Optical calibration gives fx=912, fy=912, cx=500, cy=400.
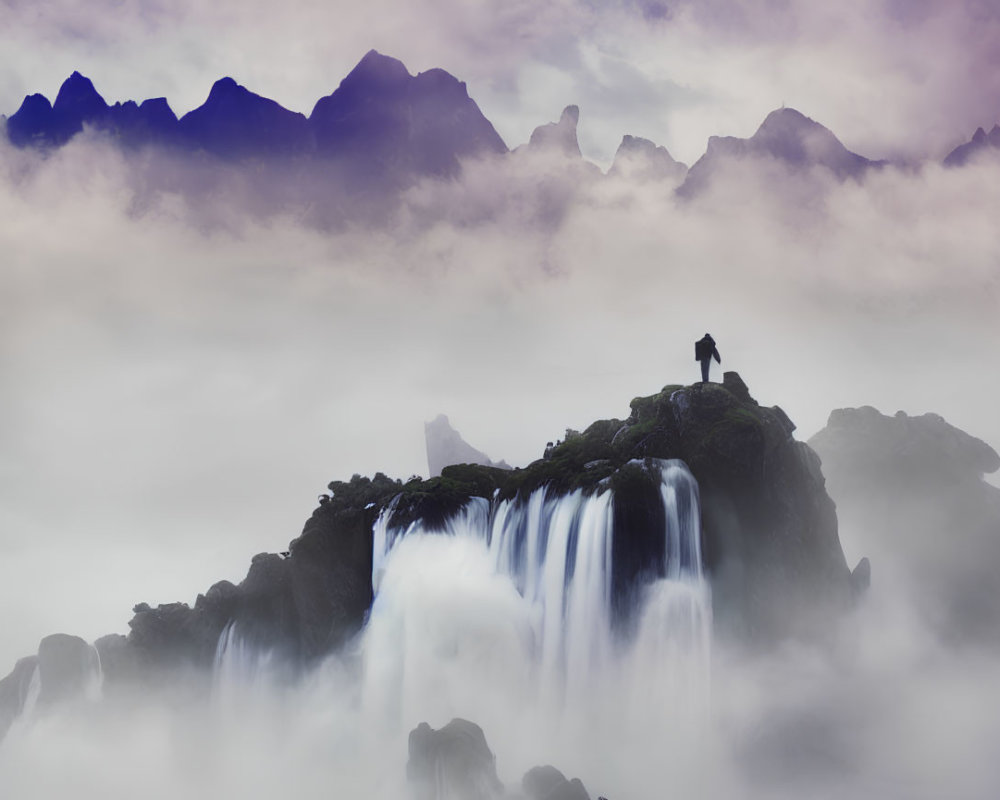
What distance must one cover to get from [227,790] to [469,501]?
77.5 feet

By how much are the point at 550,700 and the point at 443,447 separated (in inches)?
4540

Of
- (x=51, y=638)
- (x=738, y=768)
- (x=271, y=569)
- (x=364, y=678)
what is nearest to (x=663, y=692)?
(x=738, y=768)

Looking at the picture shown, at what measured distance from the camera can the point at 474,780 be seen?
41.2 meters

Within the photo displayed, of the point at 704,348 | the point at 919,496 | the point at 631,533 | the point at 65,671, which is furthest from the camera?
the point at 919,496

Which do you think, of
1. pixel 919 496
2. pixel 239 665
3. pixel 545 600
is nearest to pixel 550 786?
pixel 545 600

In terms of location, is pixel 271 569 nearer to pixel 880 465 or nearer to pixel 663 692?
pixel 663 692

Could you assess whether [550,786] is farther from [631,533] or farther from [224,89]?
[224,89]

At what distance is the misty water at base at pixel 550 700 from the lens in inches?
1855

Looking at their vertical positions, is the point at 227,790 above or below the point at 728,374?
below

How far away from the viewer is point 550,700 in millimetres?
48906

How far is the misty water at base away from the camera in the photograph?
47125 millimetres

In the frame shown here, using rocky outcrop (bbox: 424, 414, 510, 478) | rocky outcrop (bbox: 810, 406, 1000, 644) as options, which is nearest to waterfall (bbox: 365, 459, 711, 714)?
rocky outcrop (bbox: 810, 406, 1000, 644)

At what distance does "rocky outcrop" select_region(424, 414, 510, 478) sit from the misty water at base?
97958 mm

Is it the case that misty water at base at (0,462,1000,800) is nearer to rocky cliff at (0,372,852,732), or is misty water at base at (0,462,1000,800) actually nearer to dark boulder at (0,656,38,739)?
rocky cliff at (0,372,852,732)
